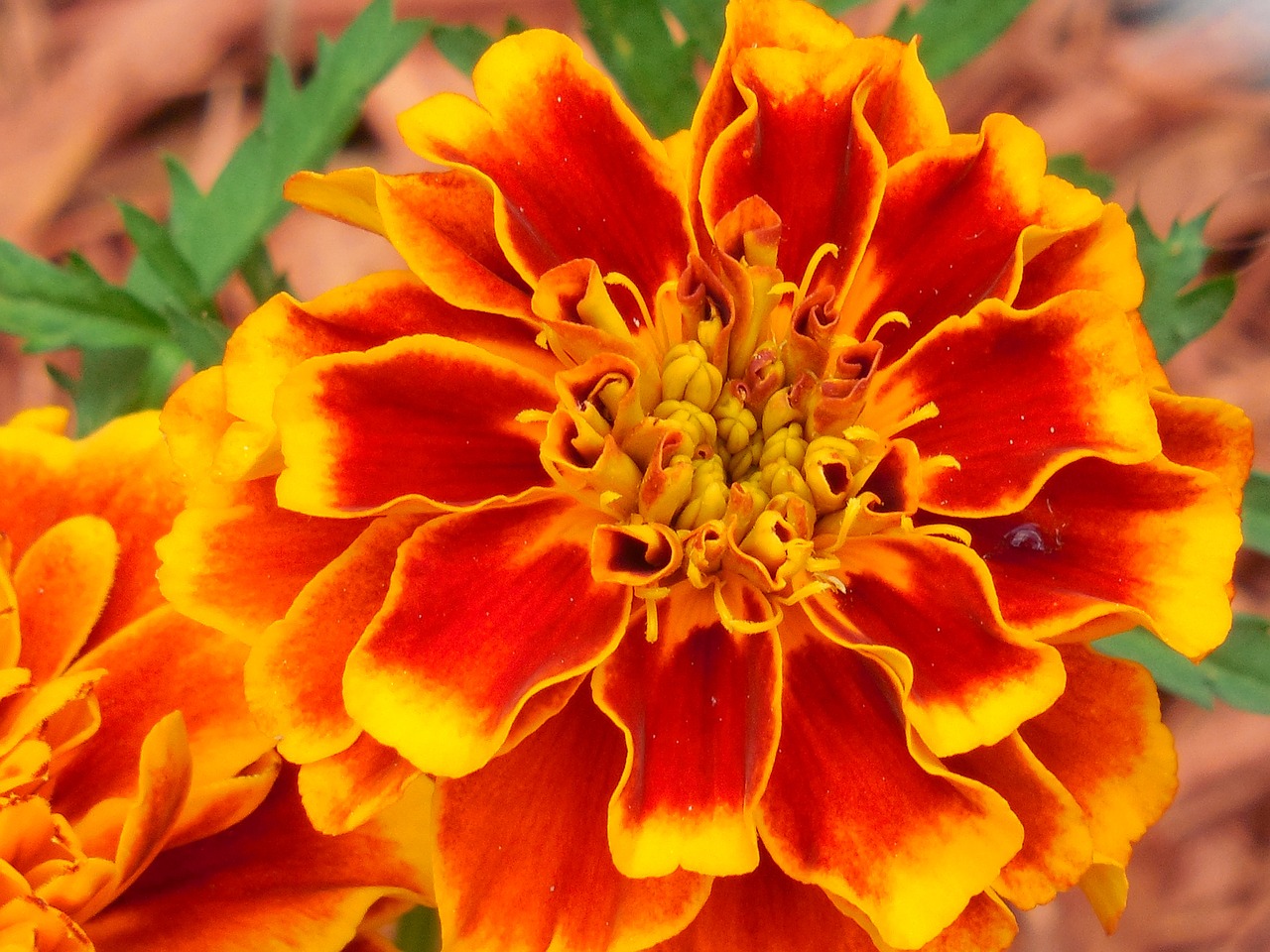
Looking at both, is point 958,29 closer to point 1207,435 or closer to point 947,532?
point 1207,435

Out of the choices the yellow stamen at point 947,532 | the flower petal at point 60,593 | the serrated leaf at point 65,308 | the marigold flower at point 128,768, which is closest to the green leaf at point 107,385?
the serrated leaf at point 65,308

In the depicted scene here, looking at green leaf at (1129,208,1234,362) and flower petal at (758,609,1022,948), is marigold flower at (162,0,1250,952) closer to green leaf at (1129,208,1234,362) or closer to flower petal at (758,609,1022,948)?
flower petal at (758,609,1022,948)

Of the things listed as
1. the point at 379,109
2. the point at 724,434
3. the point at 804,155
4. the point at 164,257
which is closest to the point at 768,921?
the point at 724,434

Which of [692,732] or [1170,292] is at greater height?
[692,732]

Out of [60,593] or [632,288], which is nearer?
[632,288]

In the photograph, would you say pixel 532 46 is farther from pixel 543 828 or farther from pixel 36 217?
pixel 36 217

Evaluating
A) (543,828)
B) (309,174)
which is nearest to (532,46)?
(309,174)

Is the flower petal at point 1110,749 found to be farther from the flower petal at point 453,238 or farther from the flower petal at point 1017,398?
the flower petal at point 453,238
